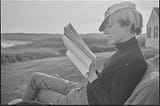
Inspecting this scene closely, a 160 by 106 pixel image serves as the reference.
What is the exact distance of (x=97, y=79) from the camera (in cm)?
135

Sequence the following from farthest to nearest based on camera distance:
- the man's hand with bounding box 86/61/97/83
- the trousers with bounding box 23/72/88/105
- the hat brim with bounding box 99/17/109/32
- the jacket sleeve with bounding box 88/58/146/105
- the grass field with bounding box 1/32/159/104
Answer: the grass field with bounding box 1/32/159/104
the trousers with bounding box 23/72/88/105
the hat brim with bounding box 99/17/109/32
the man's hand with bounding box 86/61/97/83
the jacket sleeve with bounding box 88/58/146/105

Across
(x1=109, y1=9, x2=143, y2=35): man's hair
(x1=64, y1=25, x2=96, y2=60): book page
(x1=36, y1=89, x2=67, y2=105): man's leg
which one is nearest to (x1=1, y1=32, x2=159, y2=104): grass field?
(x1=109, y1=9, x2=143, y2=35): man's hair

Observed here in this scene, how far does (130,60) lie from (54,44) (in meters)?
4.96

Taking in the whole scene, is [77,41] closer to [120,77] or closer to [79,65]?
[79,65]

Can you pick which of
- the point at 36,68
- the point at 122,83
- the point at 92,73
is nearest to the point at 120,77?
the point at 122,83

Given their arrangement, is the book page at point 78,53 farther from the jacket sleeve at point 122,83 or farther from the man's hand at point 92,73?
the jacket sleeve at point 122,83

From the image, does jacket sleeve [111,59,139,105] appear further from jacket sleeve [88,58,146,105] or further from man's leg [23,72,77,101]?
man's leg [23,72,77,101]

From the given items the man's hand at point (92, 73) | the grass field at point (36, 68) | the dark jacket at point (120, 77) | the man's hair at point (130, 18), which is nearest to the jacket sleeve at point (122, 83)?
the dark jacket at point (120, 77)

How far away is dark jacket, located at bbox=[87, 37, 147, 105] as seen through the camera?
1206mm

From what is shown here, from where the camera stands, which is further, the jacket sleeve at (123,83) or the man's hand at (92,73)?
the man's hand at (92,73)

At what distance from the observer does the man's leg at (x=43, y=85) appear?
1667mm

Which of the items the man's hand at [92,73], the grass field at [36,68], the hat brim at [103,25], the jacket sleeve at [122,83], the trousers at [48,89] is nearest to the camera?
the jacket sleeve at [122,83]

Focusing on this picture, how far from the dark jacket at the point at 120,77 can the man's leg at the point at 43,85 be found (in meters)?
0.28

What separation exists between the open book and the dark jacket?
10cm
